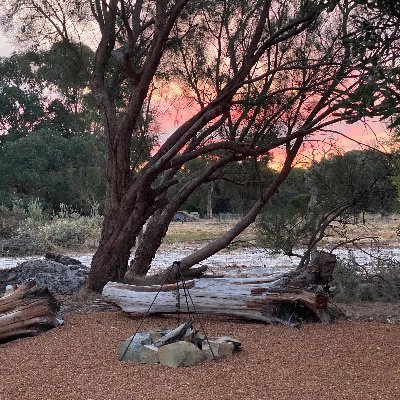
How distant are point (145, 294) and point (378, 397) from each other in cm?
365

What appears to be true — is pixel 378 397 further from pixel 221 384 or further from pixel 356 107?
pixel 356 107

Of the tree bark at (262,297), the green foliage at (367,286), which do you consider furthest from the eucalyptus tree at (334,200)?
the tree bark at (262,297)

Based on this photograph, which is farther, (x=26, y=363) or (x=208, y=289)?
(x=208, y=289)

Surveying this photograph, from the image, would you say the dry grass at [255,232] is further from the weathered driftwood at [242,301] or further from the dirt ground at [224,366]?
the dirt ground at [224,366]

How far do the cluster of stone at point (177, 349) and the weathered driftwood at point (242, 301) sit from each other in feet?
3.96

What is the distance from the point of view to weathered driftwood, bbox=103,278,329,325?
294 inches

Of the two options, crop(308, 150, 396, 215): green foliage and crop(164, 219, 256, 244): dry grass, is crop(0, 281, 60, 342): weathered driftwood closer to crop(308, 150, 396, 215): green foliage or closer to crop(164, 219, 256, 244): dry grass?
crop(308, 150, 396, 215): green foliage

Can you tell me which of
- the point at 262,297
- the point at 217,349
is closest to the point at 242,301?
the point at 262,297

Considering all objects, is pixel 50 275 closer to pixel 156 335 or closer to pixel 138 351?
pixel 156 335

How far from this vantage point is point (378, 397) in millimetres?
4852

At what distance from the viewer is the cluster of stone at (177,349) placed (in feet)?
19.2

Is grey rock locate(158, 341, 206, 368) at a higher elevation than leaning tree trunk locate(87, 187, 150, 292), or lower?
lower

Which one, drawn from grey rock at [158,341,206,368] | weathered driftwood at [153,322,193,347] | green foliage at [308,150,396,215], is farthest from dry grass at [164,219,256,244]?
grey rock at [158,341,206,368]

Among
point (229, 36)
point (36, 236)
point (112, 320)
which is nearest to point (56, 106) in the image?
point (36, 236)
